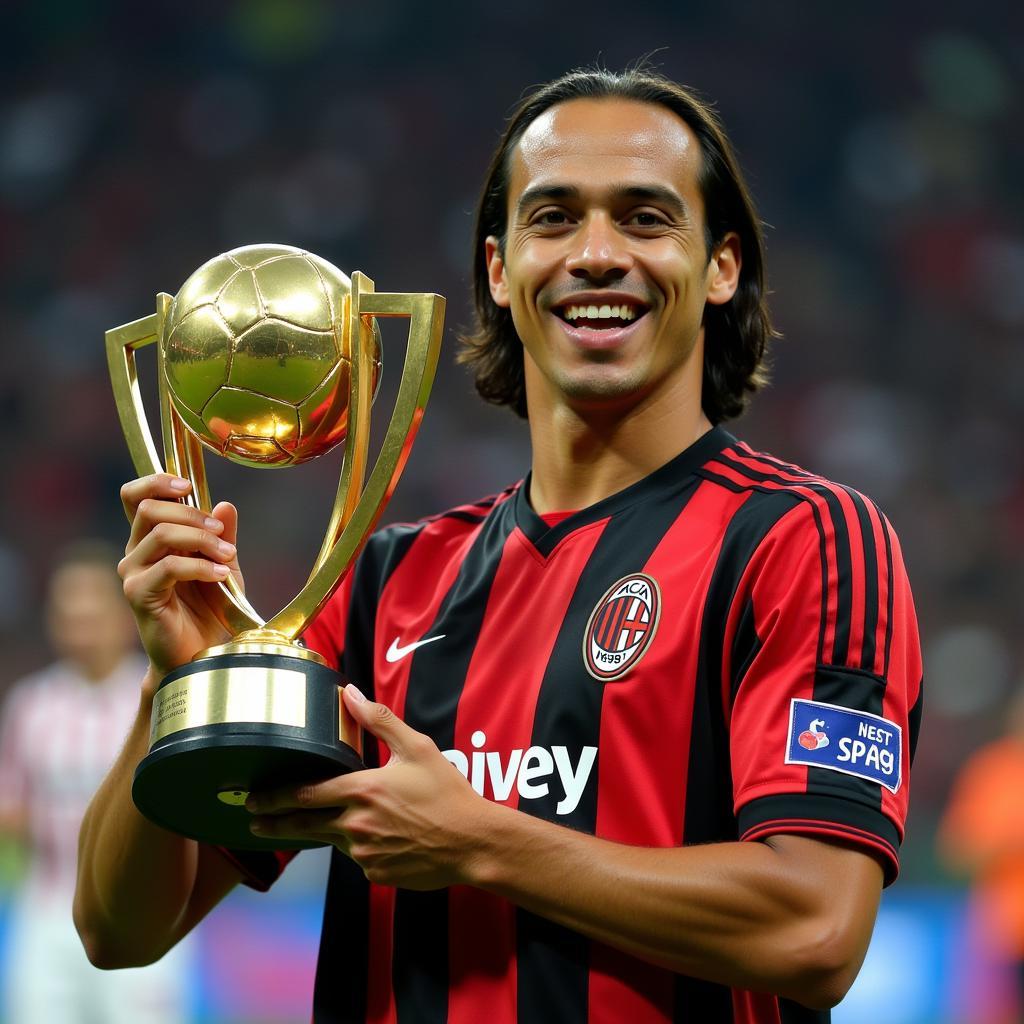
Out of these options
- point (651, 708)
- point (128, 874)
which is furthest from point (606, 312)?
point (128, 874)

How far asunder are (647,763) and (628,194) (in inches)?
28.2

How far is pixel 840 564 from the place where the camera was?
1737mm

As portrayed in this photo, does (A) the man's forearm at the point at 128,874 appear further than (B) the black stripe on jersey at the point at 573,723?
Yes

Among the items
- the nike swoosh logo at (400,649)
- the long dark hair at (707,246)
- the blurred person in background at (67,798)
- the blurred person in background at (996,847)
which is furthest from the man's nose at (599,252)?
the blurred person in background at (996,847)

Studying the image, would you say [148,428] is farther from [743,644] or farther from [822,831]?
[822,831]

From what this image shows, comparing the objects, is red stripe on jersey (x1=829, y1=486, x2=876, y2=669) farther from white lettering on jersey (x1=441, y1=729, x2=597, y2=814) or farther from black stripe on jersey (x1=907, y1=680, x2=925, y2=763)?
white lettering on jersey (x1=441, y1=729, x2=597, y2=814)

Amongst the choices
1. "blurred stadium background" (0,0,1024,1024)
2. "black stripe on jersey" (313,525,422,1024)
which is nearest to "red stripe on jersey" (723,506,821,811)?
"black stripe on jersey" (313,525,422,1024)

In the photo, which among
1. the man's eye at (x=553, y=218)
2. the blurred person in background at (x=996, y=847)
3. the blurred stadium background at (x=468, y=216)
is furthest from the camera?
the blurred stadium background at (x=468, y=216)

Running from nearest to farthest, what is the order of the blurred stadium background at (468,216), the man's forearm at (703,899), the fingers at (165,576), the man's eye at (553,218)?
the man's forearm at (703,899)
the fingers at (165,576)
the man's eye at (553,218)
the blurred stadium background at (468,216)

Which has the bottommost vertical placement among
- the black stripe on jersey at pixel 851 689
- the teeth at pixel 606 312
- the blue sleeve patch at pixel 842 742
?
the blue sleeve patch at pixel 842 742

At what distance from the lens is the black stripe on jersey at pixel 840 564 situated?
1696 mm

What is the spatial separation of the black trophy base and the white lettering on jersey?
224 millimetres

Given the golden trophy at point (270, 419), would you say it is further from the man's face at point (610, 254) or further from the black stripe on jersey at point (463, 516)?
the black stripe on jersey at point (463, 516)

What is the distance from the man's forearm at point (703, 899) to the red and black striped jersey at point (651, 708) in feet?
0.19
